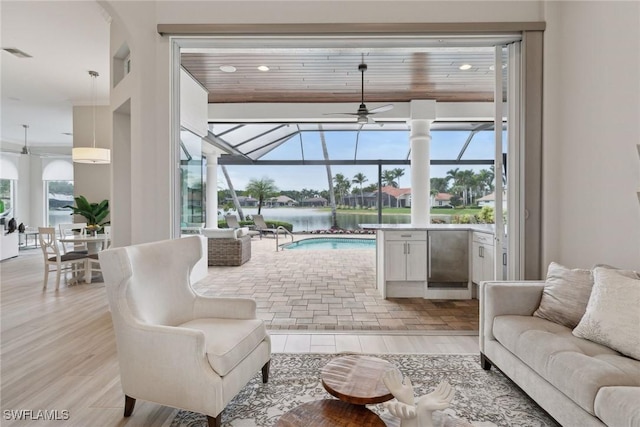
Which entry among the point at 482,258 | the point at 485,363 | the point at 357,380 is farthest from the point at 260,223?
the point at 357,380

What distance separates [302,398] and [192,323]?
33.5 inches

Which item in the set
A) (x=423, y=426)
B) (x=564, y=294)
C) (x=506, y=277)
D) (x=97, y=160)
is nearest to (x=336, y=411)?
(x=423, y=426)

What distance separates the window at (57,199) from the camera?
11.4 metres

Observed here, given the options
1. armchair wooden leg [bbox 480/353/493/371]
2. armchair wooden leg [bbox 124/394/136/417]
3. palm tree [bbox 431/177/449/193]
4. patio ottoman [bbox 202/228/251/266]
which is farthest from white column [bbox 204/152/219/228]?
armchair wooden leg [bbox 480/353/493/371]

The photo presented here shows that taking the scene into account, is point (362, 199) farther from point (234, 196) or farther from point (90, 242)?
point (90, 242)

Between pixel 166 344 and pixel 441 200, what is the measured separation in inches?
451

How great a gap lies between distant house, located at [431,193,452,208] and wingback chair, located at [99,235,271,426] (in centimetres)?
1075

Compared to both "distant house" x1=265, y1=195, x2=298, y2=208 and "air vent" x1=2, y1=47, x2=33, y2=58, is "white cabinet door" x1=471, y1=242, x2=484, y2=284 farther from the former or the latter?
"distant house" x1=265, y1=195, x2=298, y2=208

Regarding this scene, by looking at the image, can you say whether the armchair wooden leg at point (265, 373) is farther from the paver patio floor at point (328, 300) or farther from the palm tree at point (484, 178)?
the palm tree at point (484, 178)

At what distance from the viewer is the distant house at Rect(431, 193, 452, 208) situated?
1196cm

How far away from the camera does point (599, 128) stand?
2.61 metres

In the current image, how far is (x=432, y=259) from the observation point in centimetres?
443

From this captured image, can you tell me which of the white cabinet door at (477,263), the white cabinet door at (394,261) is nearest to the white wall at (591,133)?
the white cabinet door at (477,263)

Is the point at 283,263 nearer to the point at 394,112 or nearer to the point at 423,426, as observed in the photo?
the point at 394,112
